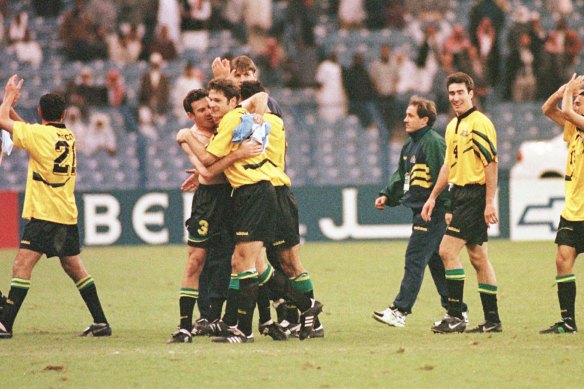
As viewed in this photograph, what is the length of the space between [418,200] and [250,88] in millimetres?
1978

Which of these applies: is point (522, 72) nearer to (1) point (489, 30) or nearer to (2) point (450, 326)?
(1) point (489, 30)

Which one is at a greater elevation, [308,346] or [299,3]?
[299,3]

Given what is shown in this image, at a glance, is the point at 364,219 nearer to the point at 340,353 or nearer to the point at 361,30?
the point at 361,30

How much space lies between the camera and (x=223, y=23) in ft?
83.7

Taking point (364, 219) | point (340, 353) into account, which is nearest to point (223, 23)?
point (364, 219)

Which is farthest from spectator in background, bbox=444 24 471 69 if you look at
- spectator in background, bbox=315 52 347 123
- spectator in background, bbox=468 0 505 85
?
spectator in background, bbox=315 52 347 123

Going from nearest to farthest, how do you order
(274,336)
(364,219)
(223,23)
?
(274,336), (364,219), (223,23)

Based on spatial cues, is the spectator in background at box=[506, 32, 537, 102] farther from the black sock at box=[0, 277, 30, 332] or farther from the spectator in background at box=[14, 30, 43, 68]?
the black sock at box=[0, 277, 30, 332]

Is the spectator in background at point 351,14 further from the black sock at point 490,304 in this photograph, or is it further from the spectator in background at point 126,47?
the black sock at point 490,304

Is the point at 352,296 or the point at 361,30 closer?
the point at 352,296

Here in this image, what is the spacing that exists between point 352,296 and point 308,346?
382 cm

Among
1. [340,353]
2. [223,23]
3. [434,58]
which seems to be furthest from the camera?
[223,23]

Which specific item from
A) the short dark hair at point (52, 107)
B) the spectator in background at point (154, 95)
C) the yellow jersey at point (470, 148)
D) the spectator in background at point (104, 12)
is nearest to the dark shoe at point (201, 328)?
the short dark hair at point (52, 107)

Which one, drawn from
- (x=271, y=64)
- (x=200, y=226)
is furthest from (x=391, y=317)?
(x=271, y=64)
